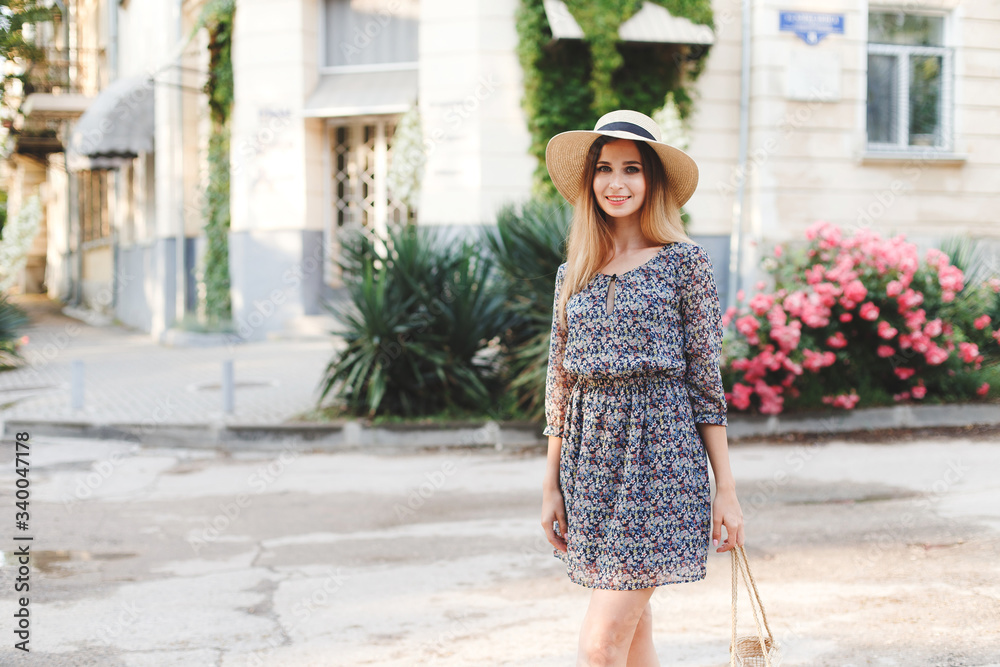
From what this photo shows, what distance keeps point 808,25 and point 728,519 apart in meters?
11.2

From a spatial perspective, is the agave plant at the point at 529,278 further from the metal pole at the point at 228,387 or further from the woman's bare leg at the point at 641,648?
the woman's bare leg at the point at 641,648

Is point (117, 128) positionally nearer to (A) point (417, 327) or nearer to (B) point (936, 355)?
(A) point (417, 327)

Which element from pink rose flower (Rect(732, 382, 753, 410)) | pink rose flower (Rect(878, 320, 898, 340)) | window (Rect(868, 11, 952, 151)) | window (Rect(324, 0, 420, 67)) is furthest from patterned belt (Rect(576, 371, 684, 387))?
window (Rect(324, 0, 420, 67))

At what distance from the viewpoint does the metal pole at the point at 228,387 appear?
884 centimetres

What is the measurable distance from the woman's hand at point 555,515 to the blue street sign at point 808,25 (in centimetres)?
1110

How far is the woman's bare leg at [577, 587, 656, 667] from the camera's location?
2.54 metres

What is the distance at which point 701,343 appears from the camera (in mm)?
2645

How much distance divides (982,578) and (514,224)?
4934 mm

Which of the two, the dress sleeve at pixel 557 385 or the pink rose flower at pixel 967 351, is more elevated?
the dress sleeve at pixel 557 385

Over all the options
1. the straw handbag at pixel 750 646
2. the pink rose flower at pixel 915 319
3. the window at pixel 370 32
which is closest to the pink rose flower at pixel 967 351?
the pink rose flower at pixel 915 319

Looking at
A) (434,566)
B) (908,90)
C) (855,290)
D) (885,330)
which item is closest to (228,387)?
(434,566)

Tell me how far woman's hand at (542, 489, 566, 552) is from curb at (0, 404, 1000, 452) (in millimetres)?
5422

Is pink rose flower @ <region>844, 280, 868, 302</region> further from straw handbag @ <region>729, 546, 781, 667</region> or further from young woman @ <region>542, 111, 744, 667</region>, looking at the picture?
straw handbag @ <region>729, 546, 781, 667</region>

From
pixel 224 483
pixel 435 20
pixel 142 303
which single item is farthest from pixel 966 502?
pixel 142 303
